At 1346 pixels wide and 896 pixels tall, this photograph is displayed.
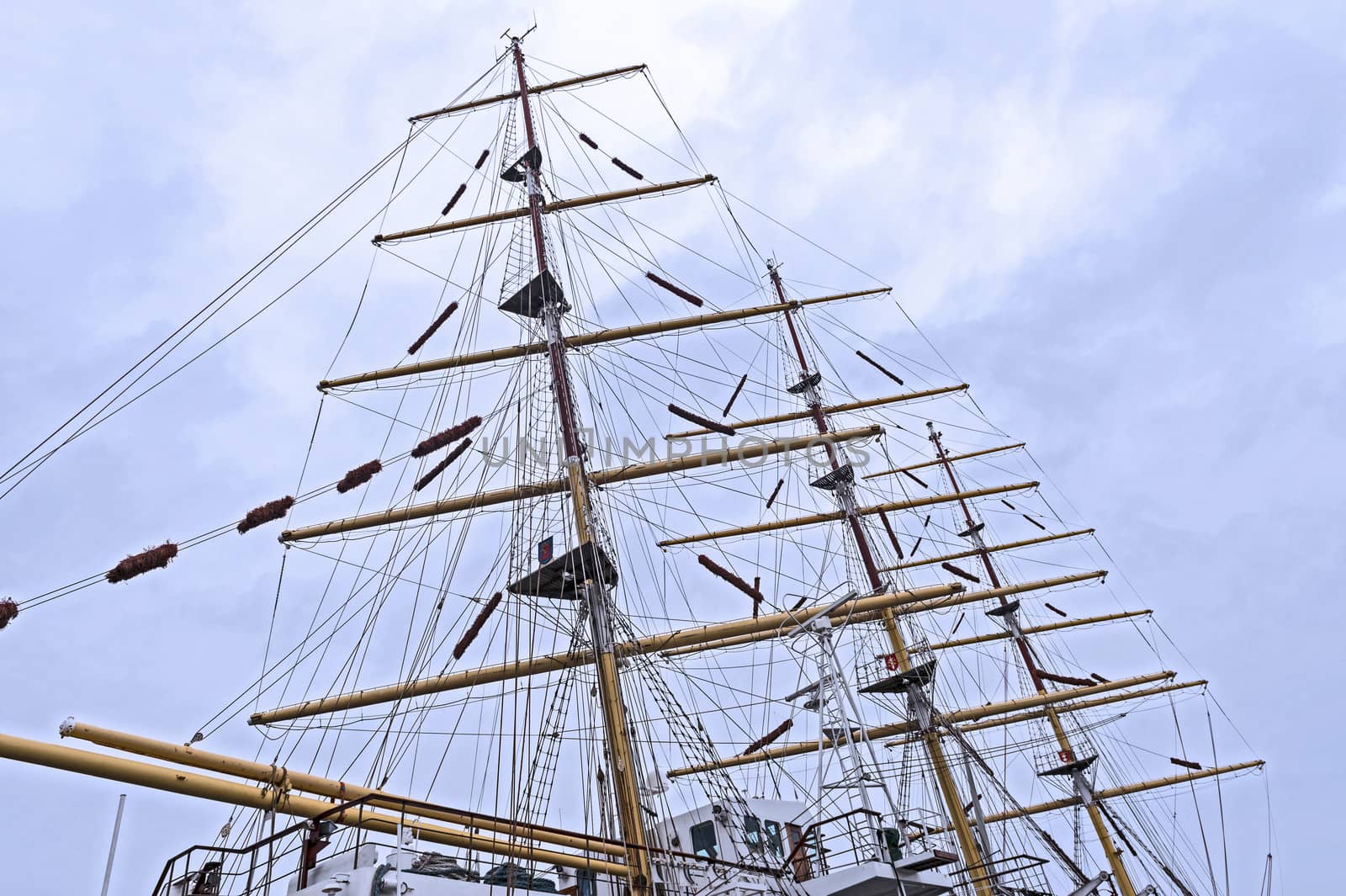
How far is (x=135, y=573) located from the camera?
988 cm

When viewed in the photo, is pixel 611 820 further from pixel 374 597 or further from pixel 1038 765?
pixel 1038 765

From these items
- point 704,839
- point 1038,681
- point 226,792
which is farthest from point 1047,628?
point 226,792

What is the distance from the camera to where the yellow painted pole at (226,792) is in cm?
921

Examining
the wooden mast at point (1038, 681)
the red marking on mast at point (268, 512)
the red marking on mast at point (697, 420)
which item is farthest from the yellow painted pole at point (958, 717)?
the red marking on mast at point (268, 512)

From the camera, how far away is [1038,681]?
35875 millimetres

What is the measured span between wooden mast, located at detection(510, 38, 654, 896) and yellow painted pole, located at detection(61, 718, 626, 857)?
49 cm

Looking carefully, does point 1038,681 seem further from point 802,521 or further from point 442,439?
point 442,439

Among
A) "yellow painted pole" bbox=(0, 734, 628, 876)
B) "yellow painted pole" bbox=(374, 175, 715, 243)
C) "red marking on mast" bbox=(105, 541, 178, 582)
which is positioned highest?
"yellow painted pole" bbox=(374, 175, 715, 243)

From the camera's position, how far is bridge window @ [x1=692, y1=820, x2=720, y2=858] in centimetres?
2517

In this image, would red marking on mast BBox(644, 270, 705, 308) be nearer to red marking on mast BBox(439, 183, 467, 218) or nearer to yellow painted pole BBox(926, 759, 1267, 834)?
red marking on mast BBox(439, 183, 467, 218)

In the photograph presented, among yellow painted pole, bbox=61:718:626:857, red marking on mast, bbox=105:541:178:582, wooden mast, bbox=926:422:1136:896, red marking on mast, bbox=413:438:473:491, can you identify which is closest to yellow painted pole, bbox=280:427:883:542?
red marking on mast, bbox=413:438:473:491

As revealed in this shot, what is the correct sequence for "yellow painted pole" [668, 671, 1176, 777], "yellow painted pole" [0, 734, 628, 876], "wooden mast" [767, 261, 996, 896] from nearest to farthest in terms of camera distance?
"yellow painted pole" [0, 734, 628, 876] < "wooden mast" [767, 261, 996, 896] < "yellow painted pole" [668, 671, 1176, 777]

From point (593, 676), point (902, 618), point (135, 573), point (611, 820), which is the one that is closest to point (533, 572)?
point (593, 676)

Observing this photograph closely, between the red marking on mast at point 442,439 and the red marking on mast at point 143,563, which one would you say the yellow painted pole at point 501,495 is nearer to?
the red marking on mast at point 442,439
